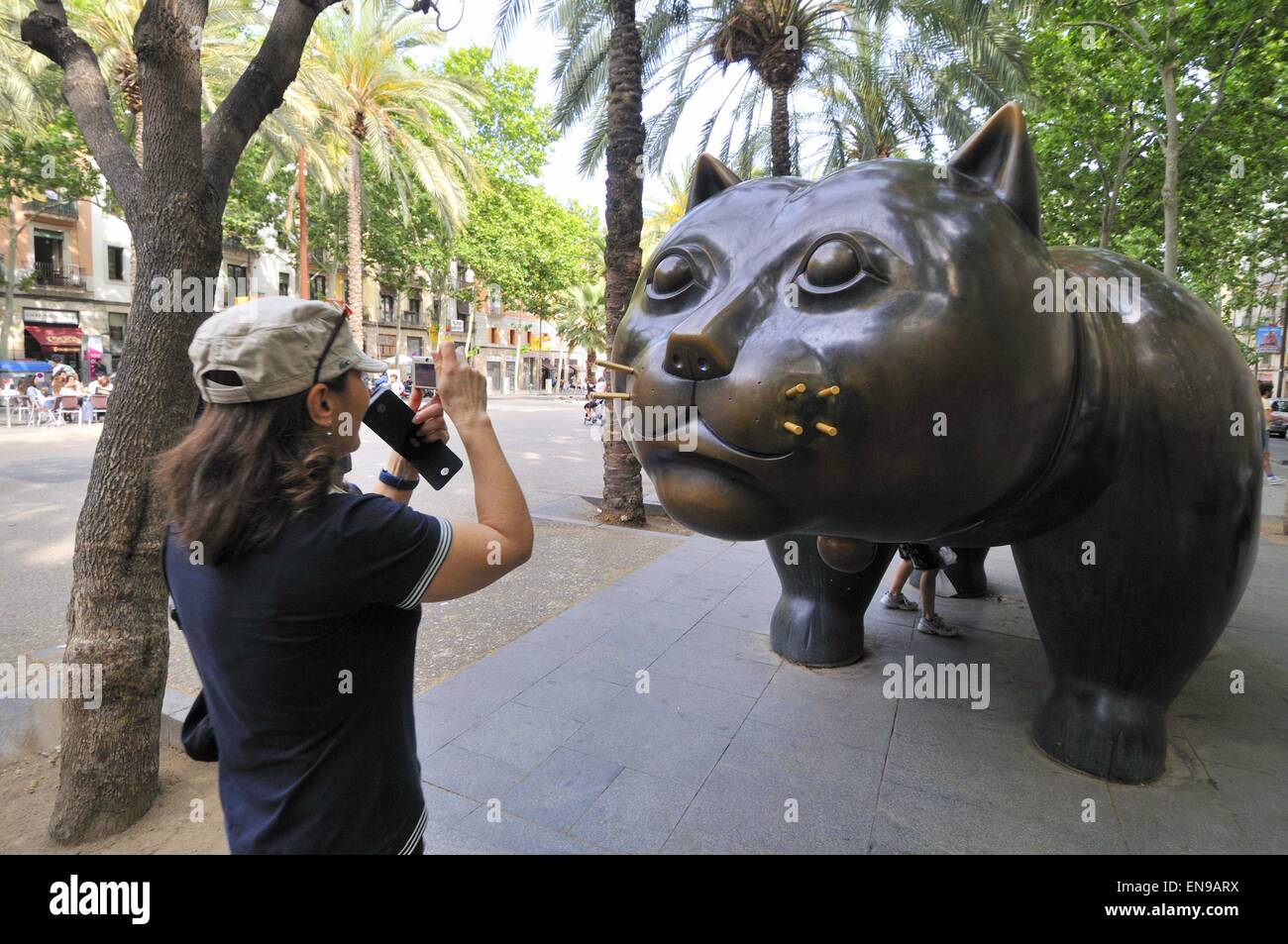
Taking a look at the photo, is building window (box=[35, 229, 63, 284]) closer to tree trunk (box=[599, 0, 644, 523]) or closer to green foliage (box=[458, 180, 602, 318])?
green foliage (box=[458, 180, 602, 318])

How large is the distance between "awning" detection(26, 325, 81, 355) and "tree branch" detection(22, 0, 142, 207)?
35.2 meters

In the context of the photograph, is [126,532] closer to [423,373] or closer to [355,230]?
[423,373]

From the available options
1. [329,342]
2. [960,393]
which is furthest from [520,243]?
[329,342]

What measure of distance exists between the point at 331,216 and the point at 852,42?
919 inches

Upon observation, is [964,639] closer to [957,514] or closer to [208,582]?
[957,514]

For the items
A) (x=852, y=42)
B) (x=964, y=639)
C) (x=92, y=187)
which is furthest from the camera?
(x=92, y=187)

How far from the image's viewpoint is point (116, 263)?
104ft

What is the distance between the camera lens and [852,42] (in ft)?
42.0

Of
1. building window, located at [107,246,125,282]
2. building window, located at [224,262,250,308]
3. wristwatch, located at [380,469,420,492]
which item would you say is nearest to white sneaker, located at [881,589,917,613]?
wristwatch, located at [380,469,420,492]

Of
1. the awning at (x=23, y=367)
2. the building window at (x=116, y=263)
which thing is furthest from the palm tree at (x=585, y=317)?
the awning at (x=23, y=367)

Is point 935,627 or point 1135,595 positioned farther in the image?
point 935,627

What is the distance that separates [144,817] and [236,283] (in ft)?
129

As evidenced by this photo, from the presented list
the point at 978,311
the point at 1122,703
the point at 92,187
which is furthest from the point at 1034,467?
the point at 92,187
